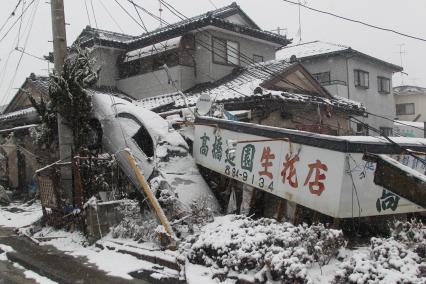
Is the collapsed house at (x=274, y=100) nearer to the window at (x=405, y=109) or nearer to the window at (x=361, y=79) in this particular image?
the window at (x=361, y=79)

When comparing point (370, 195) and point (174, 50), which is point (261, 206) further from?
point (174, 50)

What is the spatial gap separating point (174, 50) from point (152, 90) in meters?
2.62

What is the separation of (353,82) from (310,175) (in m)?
20.5

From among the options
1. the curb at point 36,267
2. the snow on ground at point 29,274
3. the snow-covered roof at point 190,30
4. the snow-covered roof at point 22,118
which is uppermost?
the snow-covered roof at point 190,30

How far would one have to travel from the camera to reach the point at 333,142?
23.0 ft

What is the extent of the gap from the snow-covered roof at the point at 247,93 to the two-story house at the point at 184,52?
3.26 ft

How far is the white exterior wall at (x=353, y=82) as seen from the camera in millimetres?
25500

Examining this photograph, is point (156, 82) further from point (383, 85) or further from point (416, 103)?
point (416, 103)

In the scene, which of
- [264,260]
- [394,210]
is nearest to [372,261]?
[264,260]

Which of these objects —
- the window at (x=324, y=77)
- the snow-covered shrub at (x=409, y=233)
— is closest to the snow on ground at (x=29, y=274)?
the snow-covered shrub at (x=409, y=233)

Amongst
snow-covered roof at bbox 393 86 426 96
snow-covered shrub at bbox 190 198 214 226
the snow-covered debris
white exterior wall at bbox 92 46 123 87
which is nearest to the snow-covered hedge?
snow-covered shrub at bbox 190 198 214 226

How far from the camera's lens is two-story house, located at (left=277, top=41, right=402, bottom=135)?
83.3ft

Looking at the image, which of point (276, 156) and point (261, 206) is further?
point (261, 206)

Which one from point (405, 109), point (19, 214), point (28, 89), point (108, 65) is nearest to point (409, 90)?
point (405, 109)
